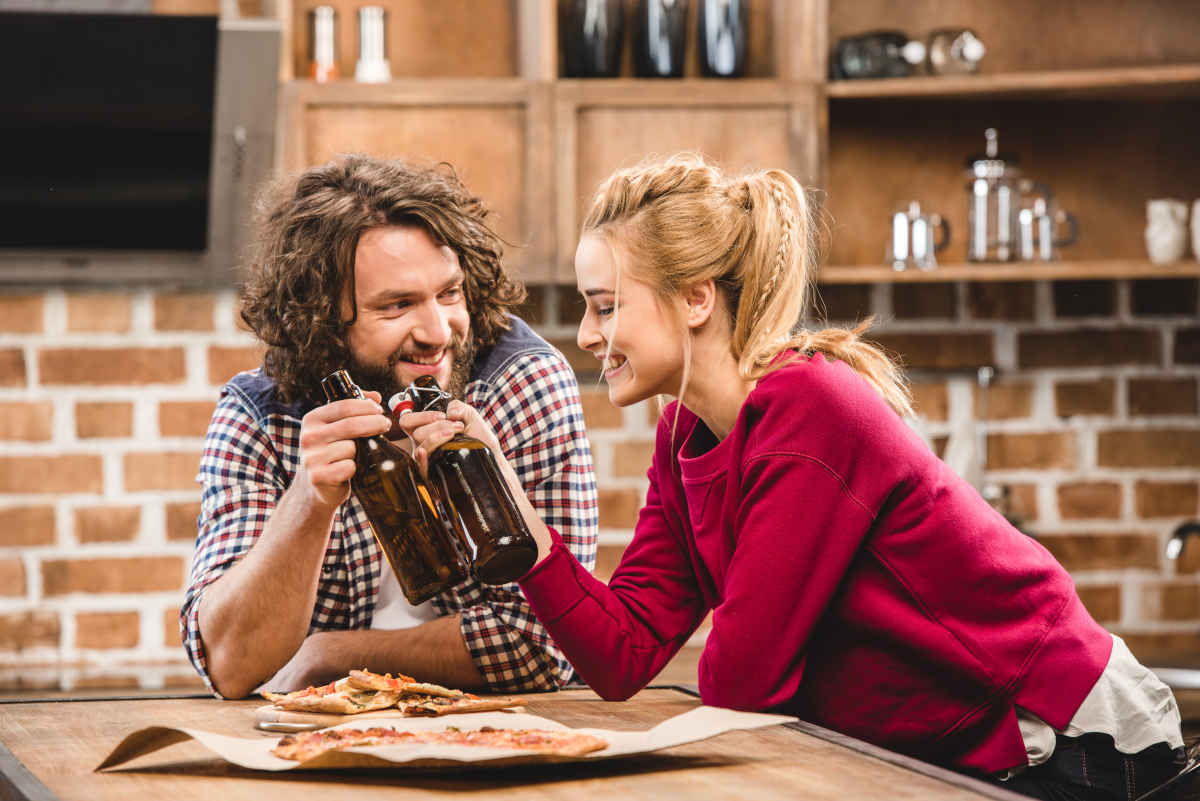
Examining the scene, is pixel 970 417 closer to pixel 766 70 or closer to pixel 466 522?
pixel 766 70

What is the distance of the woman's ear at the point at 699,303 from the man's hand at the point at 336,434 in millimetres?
326

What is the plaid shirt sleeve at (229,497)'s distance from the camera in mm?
1362

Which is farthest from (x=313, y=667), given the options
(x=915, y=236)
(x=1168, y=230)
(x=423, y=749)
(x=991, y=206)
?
(x=1168, y=230)

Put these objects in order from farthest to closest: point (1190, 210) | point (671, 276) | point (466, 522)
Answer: point (1190, 210) < point (671, 276) < point (466, 522)

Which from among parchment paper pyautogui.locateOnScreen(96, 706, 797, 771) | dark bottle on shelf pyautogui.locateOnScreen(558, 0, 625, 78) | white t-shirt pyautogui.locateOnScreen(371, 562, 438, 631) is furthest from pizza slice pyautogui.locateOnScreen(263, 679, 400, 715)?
dark bottle on shelf pyautogui.locateOnScreen(558, 0, 625, 78)

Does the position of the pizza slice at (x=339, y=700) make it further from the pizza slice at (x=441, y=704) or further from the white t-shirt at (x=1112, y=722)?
the white t-shirt at (x=1112, y=722)

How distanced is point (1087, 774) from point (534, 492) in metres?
0.69

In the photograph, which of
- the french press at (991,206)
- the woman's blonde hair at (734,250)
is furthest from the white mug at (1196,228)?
the woman's blonde hair at (734,250)

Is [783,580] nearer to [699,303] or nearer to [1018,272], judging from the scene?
[699,303]

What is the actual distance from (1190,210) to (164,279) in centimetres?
207

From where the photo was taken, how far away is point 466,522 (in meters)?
1.07

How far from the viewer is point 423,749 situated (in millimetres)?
833

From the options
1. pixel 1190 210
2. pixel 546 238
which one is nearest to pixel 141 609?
pixel 546 238

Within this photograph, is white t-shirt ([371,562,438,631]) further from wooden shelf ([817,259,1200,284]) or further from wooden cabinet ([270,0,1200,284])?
wooden shelf ([817,259,1200,284])
